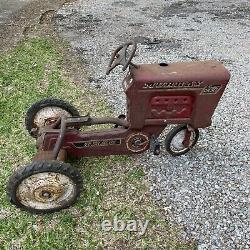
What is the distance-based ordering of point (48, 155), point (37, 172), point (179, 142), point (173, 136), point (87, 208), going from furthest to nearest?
point (179, 142) < point (173, 136) < point (87, 208) < point (48, 155) < point (37, 172)

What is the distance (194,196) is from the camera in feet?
12.0

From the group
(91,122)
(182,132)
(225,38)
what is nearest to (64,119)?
(91,122)

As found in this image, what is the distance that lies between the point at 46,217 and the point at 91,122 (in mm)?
976

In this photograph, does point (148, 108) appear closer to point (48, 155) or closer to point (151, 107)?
point (151, 107)

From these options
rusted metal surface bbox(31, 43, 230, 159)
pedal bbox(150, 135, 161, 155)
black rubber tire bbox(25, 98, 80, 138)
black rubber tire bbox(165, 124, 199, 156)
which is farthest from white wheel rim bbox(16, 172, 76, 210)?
black rubber tire bbox(165, 124, 199, 156)

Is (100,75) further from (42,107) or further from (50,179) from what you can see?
(50,179)

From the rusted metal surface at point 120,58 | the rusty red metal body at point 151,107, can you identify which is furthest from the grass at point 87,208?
the rusted metal surface at point 120,58

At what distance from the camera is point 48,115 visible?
3.98 meters

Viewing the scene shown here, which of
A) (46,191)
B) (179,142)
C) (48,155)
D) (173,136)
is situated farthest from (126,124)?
(46,191)

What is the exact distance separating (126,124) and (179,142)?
0.65m

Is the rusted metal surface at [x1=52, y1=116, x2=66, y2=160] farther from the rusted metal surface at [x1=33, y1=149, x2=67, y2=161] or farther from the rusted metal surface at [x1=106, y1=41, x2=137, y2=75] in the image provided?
the rusted metal surface at [x1=106, y1=41, x2=137, y2=75]

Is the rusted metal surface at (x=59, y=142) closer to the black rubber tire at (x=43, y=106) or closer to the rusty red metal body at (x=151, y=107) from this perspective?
the rusty red metal body at (x=151, y=107)

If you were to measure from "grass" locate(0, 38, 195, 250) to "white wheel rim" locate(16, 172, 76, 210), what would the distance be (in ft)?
0.44

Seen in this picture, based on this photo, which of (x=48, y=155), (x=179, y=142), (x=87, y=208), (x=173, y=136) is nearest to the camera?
(x=48, y=155)
